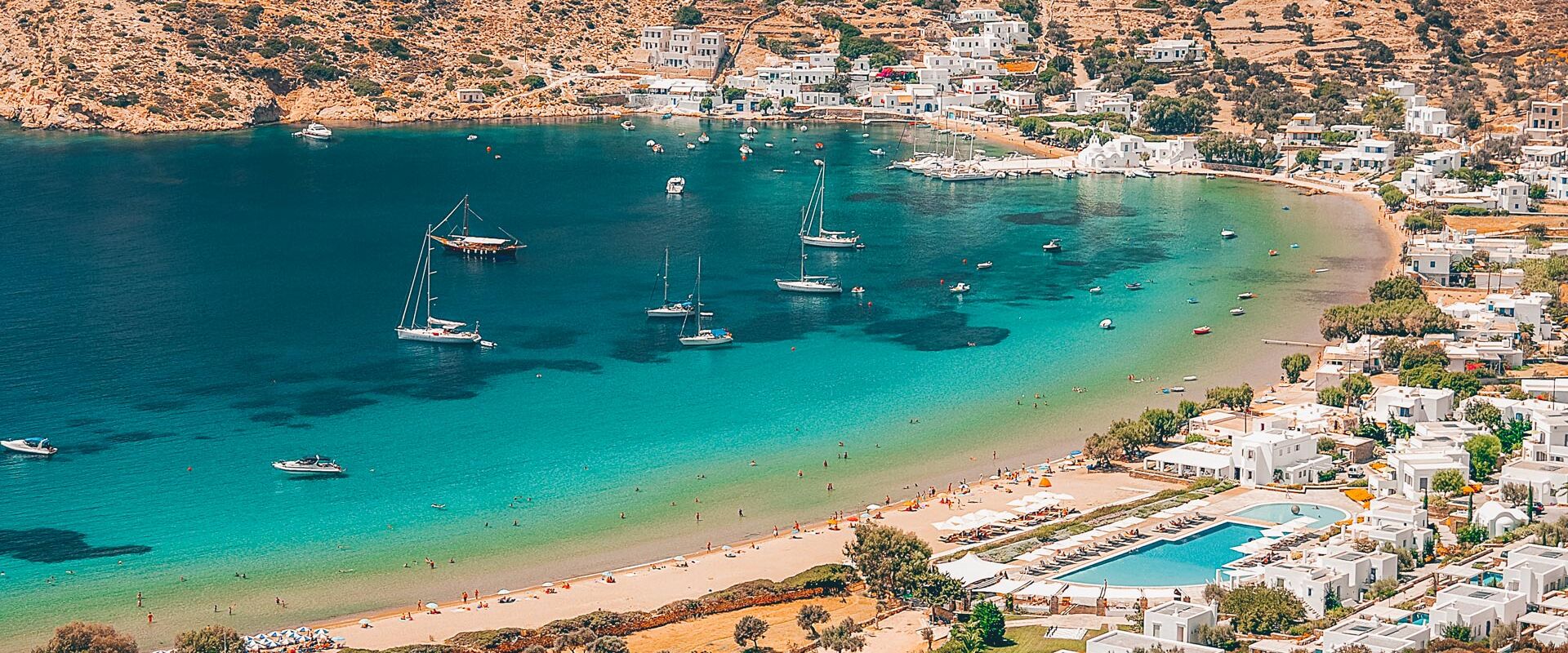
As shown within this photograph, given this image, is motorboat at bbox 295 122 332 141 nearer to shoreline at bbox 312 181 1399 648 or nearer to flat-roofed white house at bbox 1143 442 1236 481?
shoreline at bbox 312 181 1399 648

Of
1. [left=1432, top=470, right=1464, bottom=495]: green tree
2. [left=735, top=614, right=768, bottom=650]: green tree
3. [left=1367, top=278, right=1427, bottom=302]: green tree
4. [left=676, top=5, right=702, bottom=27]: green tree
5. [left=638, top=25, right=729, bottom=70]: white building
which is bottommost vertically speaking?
[left=735, top=614, right=768, bottom=650]: green tree

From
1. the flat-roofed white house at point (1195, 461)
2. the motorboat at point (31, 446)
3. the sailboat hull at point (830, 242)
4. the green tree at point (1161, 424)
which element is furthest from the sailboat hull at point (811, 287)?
the motorboat at point (31, 446)

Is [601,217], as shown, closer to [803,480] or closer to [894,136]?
[894,136]

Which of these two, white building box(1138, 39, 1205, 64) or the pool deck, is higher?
white building box(1138, 39, 1205, 64)

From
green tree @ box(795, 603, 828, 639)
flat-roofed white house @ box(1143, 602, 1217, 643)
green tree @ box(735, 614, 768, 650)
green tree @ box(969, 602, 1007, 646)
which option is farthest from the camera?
green tree @ box(795, 603, 828, 639)

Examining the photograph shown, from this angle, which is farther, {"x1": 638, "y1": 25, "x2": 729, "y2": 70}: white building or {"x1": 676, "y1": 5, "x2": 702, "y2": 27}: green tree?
{"x1": 676, "y1": 5, "x2": 702, "y2": 27}: green tree

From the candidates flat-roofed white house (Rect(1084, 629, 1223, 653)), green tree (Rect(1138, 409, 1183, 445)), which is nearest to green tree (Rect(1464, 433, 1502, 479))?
green tree (Rect(1138, 409, 1183, 445))

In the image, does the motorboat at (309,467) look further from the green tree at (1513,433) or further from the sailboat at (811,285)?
the green tree at (1513,433)
